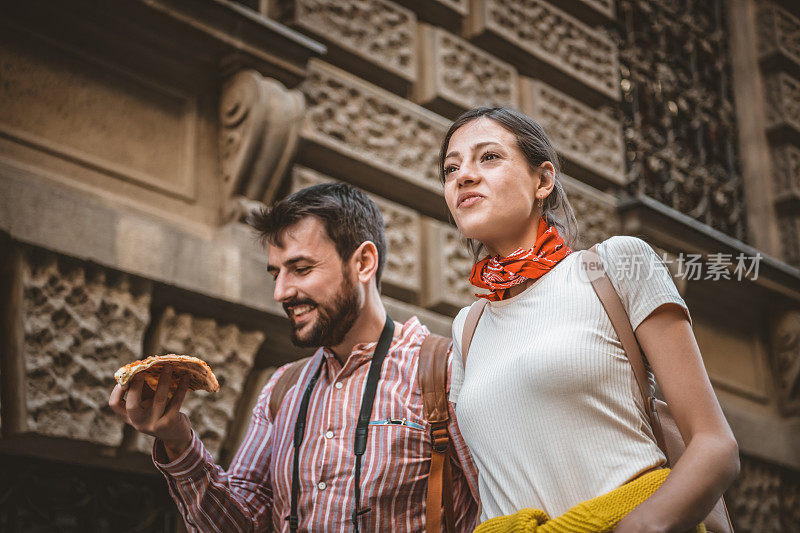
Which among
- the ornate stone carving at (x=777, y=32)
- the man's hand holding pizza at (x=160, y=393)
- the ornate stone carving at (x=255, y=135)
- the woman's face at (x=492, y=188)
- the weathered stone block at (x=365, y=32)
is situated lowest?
the man's hand holding pizza at (x=160, y=393)

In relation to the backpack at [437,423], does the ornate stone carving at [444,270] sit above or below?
above

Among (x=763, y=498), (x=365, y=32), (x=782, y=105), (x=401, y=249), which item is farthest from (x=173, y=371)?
(x=782, y=105)

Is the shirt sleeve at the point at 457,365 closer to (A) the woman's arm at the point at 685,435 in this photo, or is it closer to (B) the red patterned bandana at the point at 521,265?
(B) the red patterned bandana at the point at 521,265

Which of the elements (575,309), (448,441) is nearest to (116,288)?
(448,441)

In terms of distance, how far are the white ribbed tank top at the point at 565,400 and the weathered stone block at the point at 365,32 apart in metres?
3.25

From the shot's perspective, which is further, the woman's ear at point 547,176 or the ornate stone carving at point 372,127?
the ornate stone carving at point 372,127

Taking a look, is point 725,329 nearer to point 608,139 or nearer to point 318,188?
point 608,139

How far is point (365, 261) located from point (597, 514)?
1353 millimetres

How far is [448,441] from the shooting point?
2.70 metres

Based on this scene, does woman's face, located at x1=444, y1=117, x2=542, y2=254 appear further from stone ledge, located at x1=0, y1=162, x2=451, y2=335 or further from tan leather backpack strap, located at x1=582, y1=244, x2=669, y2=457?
stone ledge, located at x1=0, y1=162, x2=451, y2=335

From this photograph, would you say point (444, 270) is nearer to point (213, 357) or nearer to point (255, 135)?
point (255, 135)

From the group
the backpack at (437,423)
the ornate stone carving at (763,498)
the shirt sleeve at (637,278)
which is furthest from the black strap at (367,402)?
the ornate stone carving at (763,498)

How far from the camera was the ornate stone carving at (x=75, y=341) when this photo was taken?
12.3ft

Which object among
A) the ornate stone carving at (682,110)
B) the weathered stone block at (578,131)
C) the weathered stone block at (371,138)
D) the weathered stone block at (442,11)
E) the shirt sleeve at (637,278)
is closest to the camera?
the shirt sleeve at (637,278)
